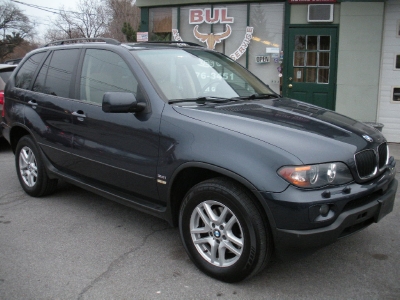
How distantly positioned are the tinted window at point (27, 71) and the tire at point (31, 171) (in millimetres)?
661

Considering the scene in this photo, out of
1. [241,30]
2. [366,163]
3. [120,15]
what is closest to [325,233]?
[366,163]

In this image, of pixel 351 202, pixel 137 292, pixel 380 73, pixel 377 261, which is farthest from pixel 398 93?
pixel 137 292

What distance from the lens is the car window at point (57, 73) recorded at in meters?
4.61

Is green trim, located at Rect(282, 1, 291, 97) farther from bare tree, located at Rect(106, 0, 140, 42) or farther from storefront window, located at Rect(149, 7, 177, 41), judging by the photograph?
bare tree, located at Rect(106, 0, 140, 42)

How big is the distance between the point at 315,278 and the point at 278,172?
1029 millimetres

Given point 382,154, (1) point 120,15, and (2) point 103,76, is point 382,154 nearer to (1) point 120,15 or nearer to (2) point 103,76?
(2) point 103,76

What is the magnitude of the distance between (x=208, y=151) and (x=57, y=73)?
97.0 inches

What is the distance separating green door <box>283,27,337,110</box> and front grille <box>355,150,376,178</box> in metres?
6.38

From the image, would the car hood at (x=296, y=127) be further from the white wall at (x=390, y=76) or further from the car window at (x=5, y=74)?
the car window at (x=5, y=74)

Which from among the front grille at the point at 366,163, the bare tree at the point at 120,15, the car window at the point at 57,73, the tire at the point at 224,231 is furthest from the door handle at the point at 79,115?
the bare tree at the point at 120,15

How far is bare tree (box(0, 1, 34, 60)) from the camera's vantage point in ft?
194

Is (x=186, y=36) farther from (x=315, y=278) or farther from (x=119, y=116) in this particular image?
(x=315, y=278)

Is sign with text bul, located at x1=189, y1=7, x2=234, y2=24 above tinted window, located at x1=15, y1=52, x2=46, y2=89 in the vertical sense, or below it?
above

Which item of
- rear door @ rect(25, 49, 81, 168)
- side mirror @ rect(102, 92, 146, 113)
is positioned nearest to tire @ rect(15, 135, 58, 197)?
rear door @ rect(25, 49, 81, 168)
